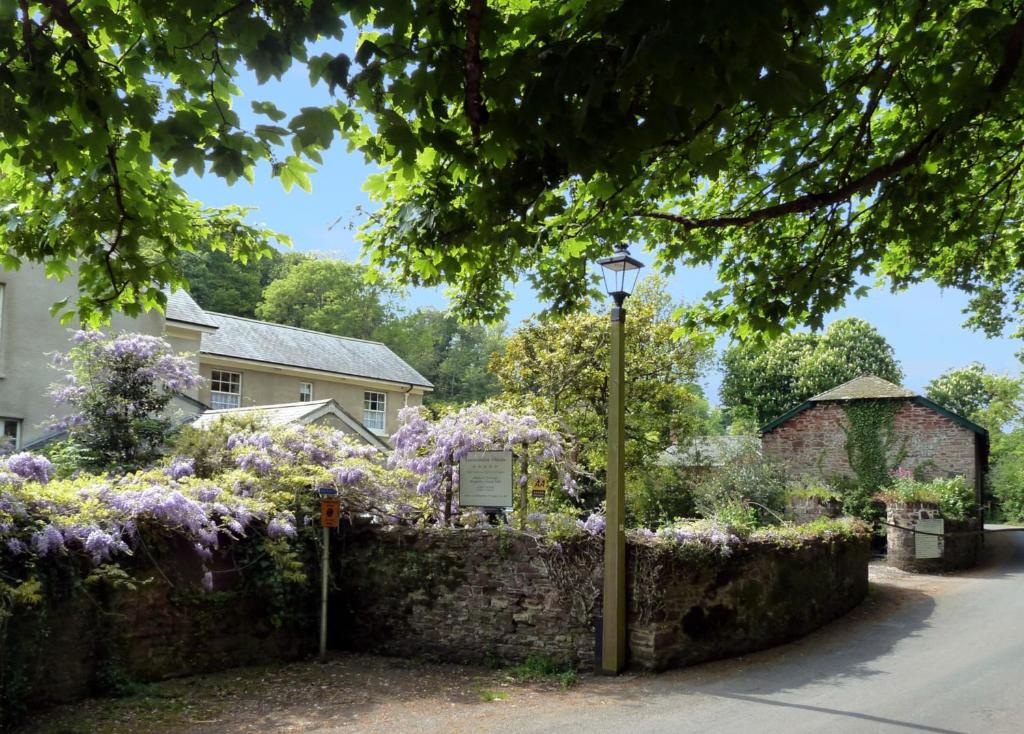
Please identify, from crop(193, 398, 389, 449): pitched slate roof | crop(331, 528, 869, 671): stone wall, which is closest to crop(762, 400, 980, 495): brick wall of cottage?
crop(193, 398, 389, 449): pitched slate roof

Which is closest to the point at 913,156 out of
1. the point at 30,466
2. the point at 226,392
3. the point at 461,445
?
the point at 461,445

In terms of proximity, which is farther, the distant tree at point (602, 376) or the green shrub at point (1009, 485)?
the green shrub at point (1009, 485)

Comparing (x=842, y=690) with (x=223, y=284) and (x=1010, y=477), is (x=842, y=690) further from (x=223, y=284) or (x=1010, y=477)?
(x=223, y=284)

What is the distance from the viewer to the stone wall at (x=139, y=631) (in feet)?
28.1

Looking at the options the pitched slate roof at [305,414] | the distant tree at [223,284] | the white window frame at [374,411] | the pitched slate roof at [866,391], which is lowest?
the pitched slate roof at [305,414]

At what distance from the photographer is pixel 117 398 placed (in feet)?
51.0

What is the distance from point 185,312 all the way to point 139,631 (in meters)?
15.7

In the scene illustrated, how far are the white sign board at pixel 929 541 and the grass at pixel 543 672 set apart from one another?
13.1 meters

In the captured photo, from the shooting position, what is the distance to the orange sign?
38.3 feet

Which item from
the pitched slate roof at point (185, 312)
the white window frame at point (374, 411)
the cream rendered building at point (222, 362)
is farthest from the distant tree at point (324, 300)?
the pitched slate roof at point (185, 312)

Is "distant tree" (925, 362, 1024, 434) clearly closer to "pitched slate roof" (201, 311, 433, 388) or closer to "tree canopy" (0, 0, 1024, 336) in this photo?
"pitched slate roof" (201, 311, 433, 388)

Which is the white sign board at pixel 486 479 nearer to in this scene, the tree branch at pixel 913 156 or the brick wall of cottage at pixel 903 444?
the tree branch at pixel 913 156

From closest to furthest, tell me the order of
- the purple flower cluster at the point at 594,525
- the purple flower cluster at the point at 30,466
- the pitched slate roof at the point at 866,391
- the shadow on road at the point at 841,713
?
1. the shadow on road at the point at 841,713
2. the purple flower cluster at the point at 30,466
3. the purple flower cluster at the point at 594,525
4. the pitched slate roof at the point at 866,391

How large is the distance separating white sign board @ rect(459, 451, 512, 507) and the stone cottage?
15753 millimetres
